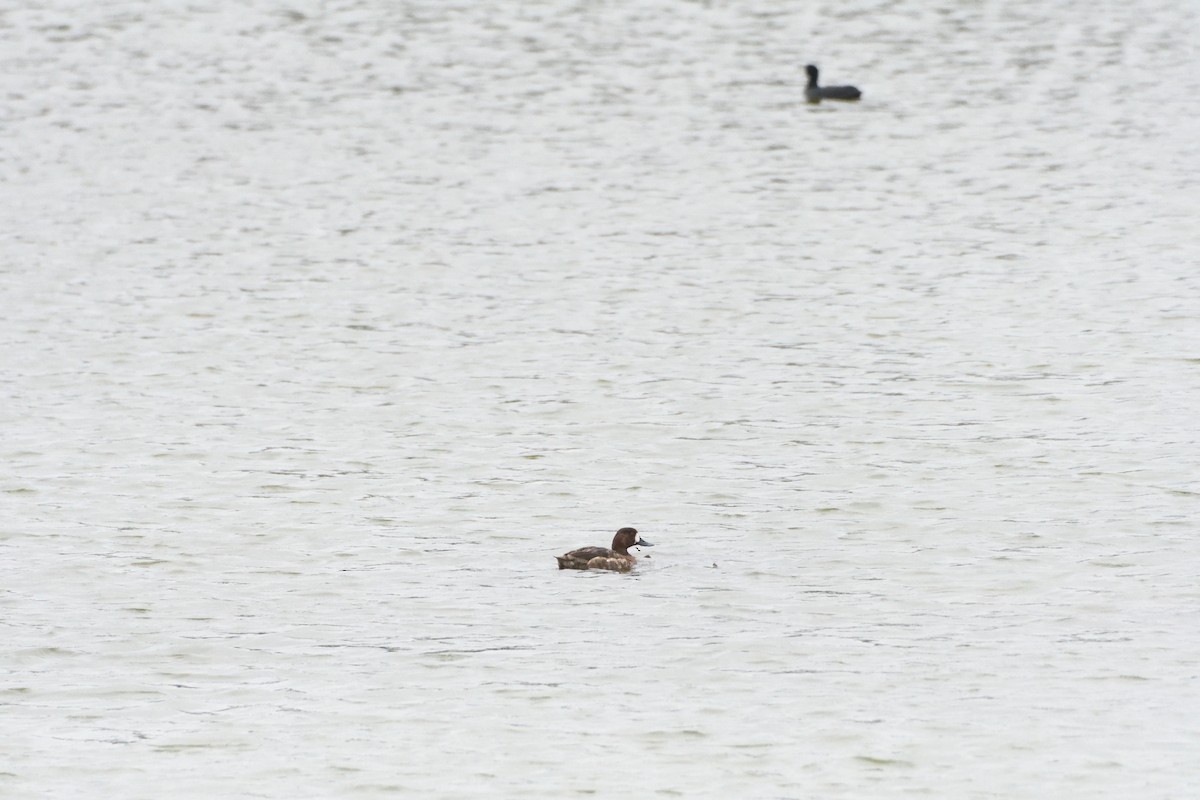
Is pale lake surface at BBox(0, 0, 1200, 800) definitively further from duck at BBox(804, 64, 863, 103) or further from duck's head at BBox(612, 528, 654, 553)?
duck at BBox(804, 64, 863, 103)

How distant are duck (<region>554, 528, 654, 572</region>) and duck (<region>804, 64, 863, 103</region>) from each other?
84.7ft

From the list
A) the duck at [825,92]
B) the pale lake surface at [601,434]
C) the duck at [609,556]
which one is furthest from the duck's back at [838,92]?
the duck at [609,556]

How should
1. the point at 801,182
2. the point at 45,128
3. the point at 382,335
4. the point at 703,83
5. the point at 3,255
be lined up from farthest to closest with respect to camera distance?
the point at 703,83, the point at 45,128, the point at 801,182, the point at 3,255, the point at 382,335

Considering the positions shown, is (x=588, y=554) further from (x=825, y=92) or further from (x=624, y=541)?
(x=825, y=92)

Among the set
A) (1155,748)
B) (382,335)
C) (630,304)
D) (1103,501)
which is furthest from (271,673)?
(630,304)

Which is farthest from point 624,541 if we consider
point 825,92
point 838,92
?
point 838,92

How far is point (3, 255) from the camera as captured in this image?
29656 mm

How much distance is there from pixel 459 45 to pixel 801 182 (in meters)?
16.0

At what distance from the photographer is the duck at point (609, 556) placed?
16297mm

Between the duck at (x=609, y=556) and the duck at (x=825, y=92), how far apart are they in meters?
25.8

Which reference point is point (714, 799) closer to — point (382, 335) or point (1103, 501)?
point (1103, 501)

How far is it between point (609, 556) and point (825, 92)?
86.6ft

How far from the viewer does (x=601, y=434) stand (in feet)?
69.5

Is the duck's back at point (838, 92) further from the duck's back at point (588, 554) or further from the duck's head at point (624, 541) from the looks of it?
the duck's back at point (588, 554)
